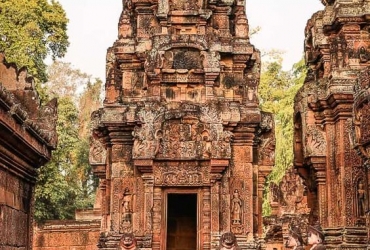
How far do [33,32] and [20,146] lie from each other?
19.8 metres

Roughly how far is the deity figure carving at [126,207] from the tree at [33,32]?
8.44 m

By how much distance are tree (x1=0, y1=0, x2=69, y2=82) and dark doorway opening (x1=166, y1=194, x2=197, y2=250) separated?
7429 mm

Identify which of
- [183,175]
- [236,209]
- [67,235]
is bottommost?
[67,235]

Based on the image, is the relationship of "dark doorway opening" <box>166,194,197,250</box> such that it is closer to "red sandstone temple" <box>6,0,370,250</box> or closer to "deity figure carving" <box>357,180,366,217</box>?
"red sandstone temple" <box>6,0,370,250</box>

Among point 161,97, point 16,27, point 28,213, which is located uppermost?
point 16,27

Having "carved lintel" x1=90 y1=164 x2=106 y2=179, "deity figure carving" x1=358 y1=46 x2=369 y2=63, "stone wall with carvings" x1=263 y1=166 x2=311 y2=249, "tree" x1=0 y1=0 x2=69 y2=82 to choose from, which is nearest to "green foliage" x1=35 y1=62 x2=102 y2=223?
"tree" x1=0 y1=0 x2=69 y2=82

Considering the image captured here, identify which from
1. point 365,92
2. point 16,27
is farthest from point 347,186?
point 16,27

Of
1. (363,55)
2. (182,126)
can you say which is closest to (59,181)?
(182,126)

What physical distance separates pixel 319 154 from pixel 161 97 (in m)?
5.02

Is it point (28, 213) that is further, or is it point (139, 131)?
point (139, 131)

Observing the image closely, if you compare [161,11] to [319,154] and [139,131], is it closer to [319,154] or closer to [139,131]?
[139,131]

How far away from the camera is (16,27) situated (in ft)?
76.3

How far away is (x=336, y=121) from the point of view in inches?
421

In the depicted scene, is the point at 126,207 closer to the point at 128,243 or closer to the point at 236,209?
the point at 236,209
